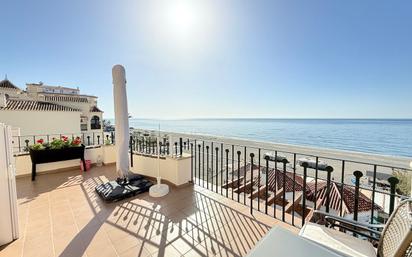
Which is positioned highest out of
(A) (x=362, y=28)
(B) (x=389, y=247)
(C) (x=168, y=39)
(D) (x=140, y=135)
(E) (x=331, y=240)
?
(A) (x=362, y=28)

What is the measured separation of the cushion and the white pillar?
320 cm

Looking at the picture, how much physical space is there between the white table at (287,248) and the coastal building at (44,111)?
10503mm

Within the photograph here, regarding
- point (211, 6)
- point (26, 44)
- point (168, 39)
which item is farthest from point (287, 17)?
point (26, 44)

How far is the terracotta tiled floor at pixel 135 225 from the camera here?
181 centimetres

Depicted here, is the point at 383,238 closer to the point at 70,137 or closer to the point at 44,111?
the point at 70,137

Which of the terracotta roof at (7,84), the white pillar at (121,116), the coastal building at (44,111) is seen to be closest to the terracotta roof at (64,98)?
the coastal building at (44,111)

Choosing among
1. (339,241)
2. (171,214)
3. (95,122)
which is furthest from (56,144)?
(95,122)

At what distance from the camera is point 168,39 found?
14.9 feet

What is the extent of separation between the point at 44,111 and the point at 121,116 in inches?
492

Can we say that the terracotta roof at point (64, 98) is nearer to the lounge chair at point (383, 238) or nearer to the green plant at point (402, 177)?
the lounge chair at point (383, 238)

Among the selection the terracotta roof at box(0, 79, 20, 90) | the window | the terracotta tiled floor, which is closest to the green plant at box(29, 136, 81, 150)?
the terracotta tiled floor

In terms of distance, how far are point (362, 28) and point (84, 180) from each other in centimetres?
951

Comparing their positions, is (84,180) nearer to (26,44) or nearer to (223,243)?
(223,243)

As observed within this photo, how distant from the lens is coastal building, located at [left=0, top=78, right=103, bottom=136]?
1074cm
